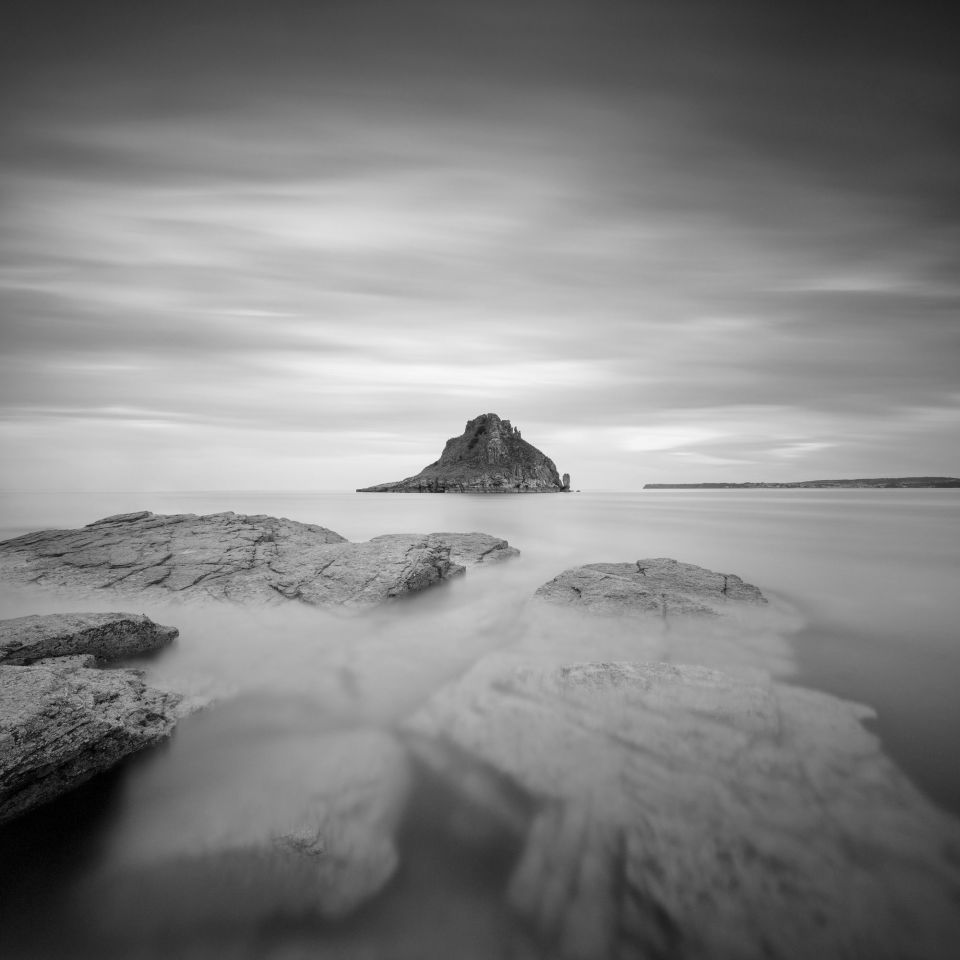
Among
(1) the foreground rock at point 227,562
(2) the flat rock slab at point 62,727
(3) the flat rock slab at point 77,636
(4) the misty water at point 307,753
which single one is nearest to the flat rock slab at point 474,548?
→ (1) the foreground rock at point 227,562

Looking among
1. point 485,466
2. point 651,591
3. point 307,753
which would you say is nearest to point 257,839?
point 307,753

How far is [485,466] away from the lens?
159125 mm

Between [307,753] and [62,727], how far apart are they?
194 centimetres

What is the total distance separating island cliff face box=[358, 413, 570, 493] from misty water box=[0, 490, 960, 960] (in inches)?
5555

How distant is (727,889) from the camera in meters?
2.95

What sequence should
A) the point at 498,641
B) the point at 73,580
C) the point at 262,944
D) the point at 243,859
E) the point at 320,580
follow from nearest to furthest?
the point at 262,944 < the point at 243,859 < the point at 498,641 < the point at 320,580 < the point at 73,580

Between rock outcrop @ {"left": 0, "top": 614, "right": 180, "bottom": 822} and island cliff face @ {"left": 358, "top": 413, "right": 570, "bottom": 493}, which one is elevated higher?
island cliff face @ {"left": 358, "top": 413, "right": 570, "bottom": 493}

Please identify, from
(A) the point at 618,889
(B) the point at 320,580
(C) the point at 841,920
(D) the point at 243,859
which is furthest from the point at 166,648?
(C) the point at 841,920

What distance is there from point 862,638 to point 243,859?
29.8 feet

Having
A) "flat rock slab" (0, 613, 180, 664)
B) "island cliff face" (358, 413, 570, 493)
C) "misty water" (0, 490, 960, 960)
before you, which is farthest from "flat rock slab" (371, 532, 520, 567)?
"island cliff face" (358, 413, 570, 493)

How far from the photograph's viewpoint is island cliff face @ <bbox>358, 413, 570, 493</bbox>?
155375mm

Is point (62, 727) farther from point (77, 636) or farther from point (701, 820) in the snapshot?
point (701, 820)

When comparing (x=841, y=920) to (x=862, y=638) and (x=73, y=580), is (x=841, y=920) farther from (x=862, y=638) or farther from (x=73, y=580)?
(x=73, y=580)

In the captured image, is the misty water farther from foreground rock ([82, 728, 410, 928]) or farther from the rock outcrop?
the rock outcrop
